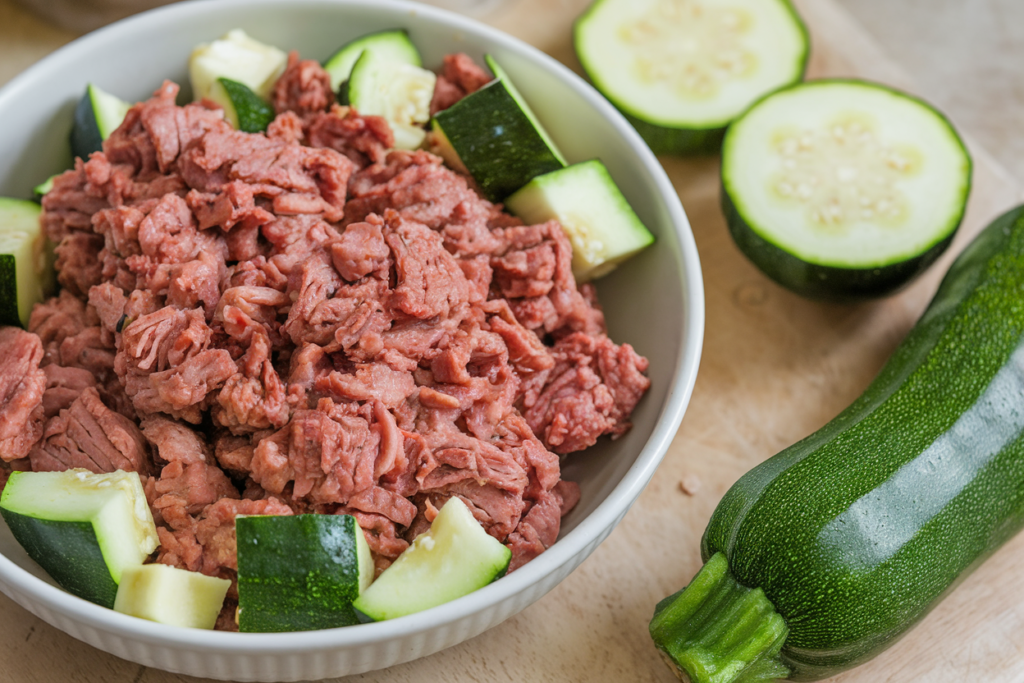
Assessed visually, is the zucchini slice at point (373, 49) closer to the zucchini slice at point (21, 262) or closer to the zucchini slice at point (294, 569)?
the zucchini slice at point (21, 262)

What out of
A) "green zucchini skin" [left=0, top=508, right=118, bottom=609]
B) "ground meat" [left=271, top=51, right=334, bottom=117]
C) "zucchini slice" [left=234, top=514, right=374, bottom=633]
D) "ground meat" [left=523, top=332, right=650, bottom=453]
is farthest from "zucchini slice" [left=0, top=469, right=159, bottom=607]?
"ground meat" [left=271, top=51, right=334, bottom=117]

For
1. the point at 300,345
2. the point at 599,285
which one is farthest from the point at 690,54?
the point at 300,345

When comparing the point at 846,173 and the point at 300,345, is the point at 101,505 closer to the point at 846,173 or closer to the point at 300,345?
the point at 300,345

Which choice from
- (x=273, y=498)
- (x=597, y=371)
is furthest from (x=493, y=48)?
(x=273, y=498)

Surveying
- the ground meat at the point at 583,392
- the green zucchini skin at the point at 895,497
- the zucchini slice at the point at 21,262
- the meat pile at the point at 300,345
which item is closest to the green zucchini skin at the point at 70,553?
the meat pile at the point at 300,345

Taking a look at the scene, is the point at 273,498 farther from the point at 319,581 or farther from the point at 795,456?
the point at 795,456

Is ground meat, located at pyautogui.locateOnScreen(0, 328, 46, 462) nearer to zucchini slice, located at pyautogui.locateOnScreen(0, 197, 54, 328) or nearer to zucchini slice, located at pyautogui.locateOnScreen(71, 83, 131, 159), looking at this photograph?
zucchini slice, located at pyautogui.locateOnScreen(0, 197, 54, 328)
